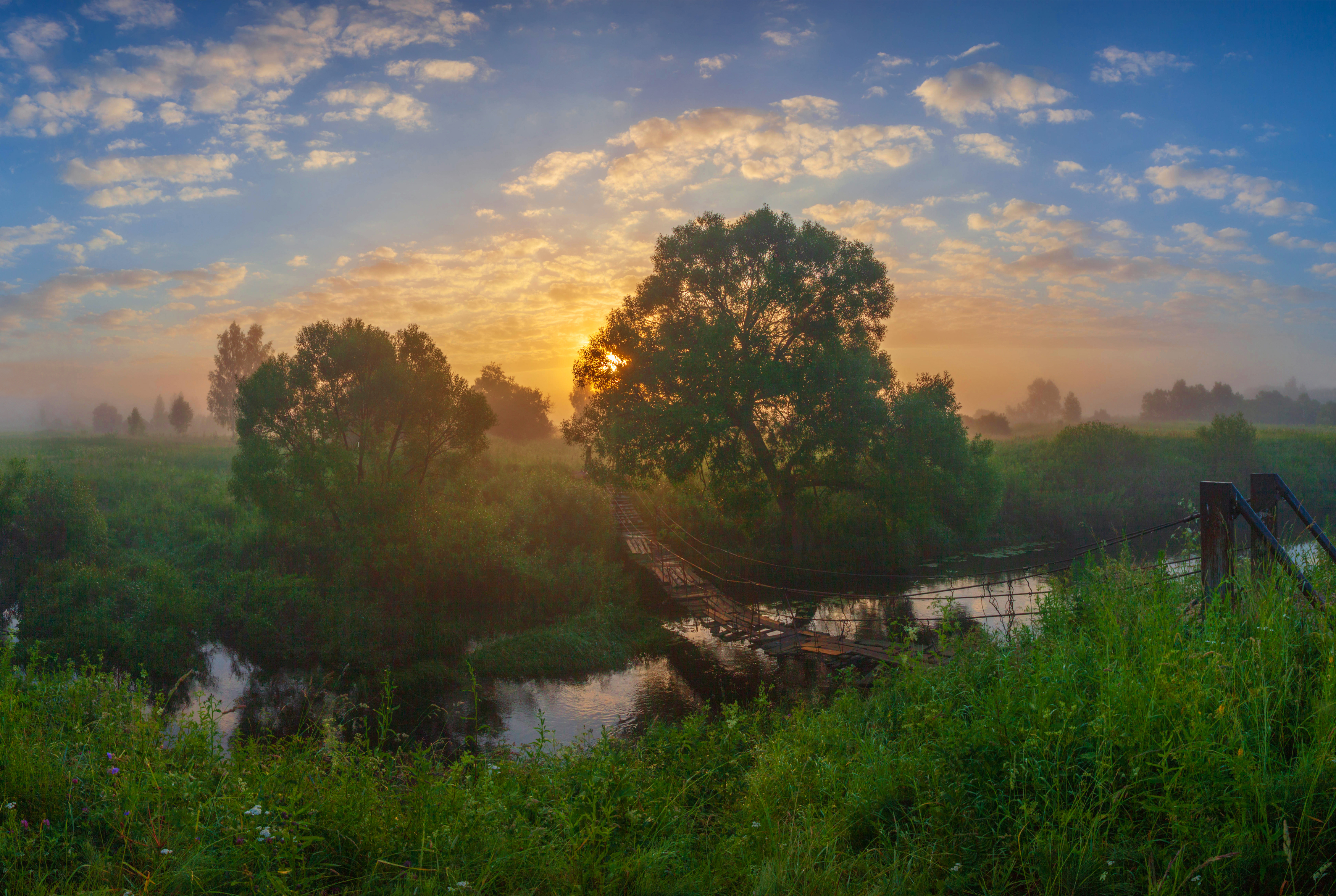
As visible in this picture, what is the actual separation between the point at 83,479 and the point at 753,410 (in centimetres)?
2449

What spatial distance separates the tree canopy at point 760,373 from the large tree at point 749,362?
0.04m

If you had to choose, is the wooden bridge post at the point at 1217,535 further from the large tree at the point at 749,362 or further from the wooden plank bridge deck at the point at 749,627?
the large tree at the point at 749,362

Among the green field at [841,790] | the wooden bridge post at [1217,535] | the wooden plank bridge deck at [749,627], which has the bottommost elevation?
the wooden plank bridge deck at [749,627]

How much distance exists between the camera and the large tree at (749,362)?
16547 mm

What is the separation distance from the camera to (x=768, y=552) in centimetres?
2067

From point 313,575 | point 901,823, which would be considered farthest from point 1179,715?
point 313,575

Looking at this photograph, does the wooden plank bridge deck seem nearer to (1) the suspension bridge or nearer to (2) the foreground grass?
(1) the suspension bridge

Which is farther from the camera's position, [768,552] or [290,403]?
[768,552]

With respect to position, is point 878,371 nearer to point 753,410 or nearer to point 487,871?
point 753,410

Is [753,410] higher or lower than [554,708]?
higher

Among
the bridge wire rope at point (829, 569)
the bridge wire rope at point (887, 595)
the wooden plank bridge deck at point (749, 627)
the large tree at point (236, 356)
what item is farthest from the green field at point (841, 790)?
the large tree at point (236, 356)

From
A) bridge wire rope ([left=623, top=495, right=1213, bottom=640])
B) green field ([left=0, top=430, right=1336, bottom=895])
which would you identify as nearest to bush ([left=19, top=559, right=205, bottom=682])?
green field ([left=0, top=430, right=1336, bottom=895])

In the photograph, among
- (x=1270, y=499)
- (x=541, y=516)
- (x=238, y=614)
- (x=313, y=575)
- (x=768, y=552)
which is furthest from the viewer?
(x=541, y=516)

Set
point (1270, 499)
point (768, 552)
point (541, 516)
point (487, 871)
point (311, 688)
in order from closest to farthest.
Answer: point (487, 871)
point (1270, 499)
point (311, 688)
point (768, 552)
point (541, 516)
